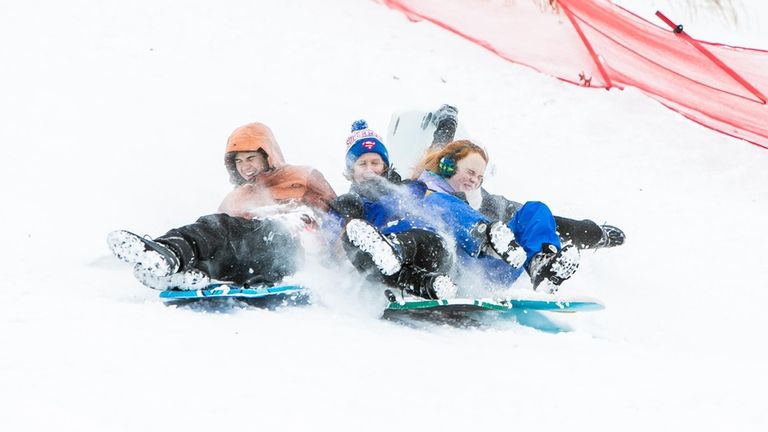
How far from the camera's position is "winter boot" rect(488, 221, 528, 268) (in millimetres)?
3539

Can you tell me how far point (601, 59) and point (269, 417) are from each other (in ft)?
18.8

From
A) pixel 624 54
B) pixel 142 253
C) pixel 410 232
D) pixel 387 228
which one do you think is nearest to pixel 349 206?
pixel 387 228

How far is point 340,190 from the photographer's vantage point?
212 inches

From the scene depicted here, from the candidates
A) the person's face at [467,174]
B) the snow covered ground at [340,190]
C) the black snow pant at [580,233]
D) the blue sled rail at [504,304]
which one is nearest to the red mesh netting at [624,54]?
the snow covered ground at [340,190]

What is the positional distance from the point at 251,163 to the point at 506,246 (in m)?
1.43

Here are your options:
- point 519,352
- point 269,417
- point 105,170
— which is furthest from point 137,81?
point 269,417

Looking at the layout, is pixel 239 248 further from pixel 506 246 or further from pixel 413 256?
pixel 506 246

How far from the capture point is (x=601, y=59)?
7.02 metres

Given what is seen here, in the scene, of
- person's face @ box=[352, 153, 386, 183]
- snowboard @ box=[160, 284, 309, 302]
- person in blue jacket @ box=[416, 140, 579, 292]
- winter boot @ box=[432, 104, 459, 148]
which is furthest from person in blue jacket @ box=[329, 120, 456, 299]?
winter boot @ box=[432, 104, 459, 148]

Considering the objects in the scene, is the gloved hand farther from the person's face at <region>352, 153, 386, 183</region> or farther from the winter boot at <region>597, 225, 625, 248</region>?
the person's face at <region>352, 153, 386, 183</region>

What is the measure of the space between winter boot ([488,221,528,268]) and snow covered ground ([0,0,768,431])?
11.7 inches

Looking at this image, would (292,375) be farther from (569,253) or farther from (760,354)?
(760,354)

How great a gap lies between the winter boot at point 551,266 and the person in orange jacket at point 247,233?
3.35 ft

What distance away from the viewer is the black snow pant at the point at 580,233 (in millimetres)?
Answer: 4285
